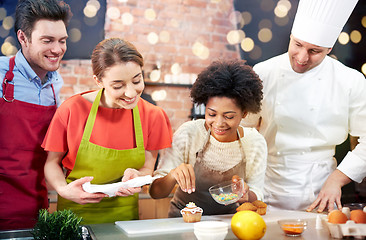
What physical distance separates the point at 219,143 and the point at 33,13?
1091mm

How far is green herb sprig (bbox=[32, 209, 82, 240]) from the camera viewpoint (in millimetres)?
1398

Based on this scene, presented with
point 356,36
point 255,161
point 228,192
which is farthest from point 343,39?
point 228,192

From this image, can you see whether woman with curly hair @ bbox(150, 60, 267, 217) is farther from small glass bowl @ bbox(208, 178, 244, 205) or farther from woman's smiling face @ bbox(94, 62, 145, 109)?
woman's smiling face @ bbox(94, 62, 145, 109)

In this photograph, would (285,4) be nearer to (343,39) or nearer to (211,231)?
(343,39)

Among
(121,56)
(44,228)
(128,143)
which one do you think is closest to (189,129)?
(128,143)

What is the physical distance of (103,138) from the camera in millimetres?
1825

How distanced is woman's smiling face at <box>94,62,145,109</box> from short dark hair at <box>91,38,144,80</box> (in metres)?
0.02

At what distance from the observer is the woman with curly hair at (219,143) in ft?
6.20

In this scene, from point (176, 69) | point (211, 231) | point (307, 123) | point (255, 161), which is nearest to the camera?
point (211, 231)

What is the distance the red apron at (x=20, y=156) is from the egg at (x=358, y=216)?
4.51ft

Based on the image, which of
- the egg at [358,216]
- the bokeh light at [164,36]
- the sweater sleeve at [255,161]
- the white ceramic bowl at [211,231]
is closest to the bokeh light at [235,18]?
the bokeh light at [164,36]

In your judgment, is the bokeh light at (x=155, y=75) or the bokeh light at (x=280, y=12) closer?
the bokeh light at (x=280, y=12)

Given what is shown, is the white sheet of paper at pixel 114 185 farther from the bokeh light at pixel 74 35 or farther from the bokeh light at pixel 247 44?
the bokeh light at pixel 247 44

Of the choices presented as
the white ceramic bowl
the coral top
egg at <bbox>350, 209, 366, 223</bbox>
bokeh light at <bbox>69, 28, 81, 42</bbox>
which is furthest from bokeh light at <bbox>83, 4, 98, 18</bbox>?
egg at <bbox>350, 209, 366, 223</bbox>
